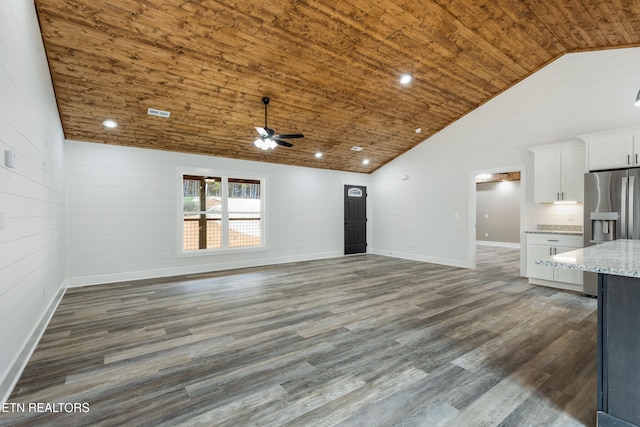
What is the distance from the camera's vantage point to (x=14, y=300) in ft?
8.07

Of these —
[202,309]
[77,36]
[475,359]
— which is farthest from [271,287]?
[77,36]

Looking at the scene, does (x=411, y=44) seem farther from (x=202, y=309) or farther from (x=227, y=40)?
(x=202, y=309)

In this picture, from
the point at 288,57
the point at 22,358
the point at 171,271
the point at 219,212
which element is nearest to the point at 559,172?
the point at 288,57

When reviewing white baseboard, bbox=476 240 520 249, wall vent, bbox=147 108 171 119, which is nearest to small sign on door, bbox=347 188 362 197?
wall vent, bbox=147 108 171 119

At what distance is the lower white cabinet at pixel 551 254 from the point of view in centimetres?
485

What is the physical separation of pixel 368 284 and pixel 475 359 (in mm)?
2807

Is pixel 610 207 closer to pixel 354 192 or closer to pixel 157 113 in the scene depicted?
pixel 354 192

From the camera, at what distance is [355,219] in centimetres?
930

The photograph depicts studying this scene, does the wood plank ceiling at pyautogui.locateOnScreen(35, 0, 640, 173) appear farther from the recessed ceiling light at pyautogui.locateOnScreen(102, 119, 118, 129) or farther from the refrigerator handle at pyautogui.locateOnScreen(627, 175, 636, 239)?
the refrigerator handle at pyautogui.locateOnScreen(627, 175, 636, 239)

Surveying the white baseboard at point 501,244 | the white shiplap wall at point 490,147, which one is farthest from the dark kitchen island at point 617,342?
the white baseboard at point 501,244

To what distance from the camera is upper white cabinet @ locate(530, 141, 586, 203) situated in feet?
16.1

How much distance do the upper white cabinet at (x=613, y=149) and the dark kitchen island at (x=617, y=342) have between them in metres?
3.69

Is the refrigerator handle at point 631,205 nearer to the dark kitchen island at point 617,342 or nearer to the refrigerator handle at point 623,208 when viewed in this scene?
the refrigerator handle at point 623,208

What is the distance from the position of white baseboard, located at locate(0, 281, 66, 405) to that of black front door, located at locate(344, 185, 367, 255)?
6.86 metres
